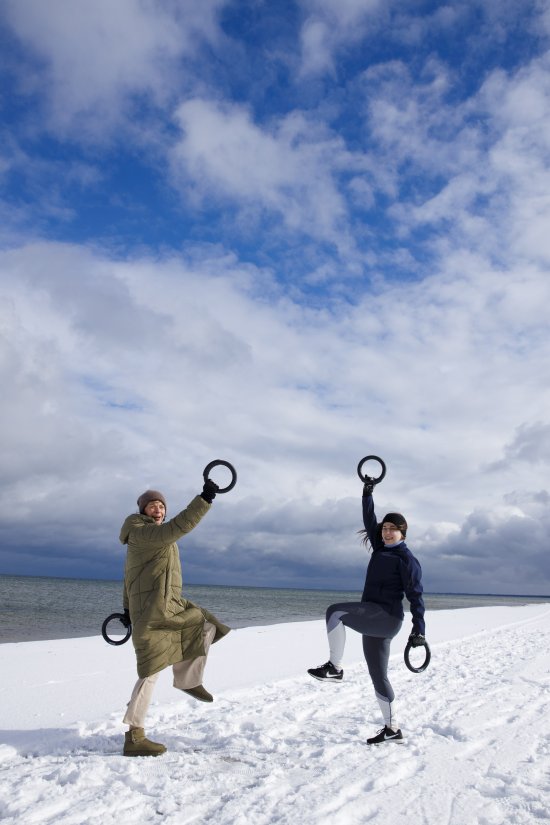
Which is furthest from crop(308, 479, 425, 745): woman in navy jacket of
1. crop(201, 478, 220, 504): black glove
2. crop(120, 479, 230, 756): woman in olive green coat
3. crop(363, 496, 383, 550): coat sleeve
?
crop(201, 478, 220, 504): black glove

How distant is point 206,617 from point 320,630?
15324 millimetres

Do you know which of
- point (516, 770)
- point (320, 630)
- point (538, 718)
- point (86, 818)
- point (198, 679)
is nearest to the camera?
point (86, 818)

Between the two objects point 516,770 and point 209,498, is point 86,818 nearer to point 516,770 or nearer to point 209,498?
point 209,498

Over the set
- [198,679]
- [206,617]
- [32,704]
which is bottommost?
[32,704]

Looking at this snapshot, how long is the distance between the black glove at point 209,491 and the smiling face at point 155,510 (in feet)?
2.44

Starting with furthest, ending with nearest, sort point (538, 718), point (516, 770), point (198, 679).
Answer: point (538, 718)
point (198, 679)
point (516, 770)

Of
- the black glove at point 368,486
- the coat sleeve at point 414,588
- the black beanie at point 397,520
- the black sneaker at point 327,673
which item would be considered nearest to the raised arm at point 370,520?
the black glove at point 368,486

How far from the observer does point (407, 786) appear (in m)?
4.45

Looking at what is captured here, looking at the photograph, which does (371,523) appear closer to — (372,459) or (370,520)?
(370,520)

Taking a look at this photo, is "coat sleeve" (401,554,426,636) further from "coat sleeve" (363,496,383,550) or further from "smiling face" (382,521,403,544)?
"coat sleeve" (363,496,383,550)

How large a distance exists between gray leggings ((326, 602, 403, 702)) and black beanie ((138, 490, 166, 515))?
75.8 inches

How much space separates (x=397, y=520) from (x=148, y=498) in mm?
2398

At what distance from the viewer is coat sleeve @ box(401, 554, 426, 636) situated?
5.52 meters

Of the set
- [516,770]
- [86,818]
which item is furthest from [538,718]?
[86,818]
